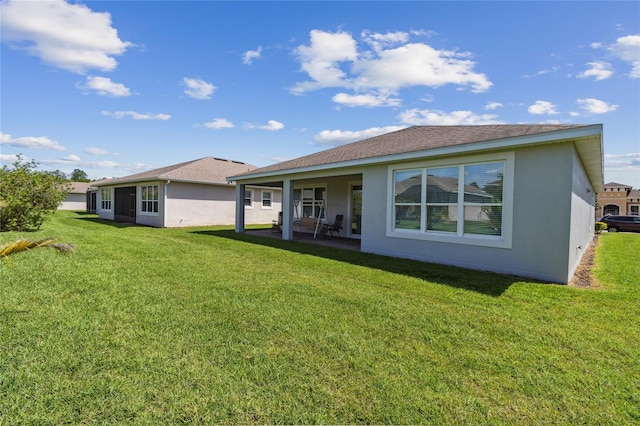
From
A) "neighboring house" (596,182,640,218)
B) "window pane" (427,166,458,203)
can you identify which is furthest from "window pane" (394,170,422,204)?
"neighboring house" (596,182,640,218)

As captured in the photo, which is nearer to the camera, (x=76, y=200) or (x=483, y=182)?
(x=483, y=182)

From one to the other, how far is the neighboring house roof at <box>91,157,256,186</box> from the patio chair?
886 centimetres

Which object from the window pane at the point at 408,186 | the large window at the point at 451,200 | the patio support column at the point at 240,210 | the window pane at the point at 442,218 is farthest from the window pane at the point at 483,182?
the patio support column at the point at 240,210

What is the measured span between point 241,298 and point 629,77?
12.0 metres

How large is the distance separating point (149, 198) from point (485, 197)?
19518mm

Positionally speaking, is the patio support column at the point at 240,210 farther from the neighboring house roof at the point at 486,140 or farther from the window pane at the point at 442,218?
the window pane at the point at 442,218

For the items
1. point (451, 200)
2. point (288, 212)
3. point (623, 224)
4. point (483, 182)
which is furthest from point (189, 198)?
point (623, 224)

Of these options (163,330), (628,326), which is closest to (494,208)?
(628,326)

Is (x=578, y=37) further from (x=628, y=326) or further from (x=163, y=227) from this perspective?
(x=163, y=227)

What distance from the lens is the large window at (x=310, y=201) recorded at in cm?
1602

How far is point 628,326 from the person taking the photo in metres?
4.29

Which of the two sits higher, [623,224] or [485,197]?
[485,197]

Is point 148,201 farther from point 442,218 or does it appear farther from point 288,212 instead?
point 442,218

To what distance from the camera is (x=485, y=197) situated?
7.59 meters
